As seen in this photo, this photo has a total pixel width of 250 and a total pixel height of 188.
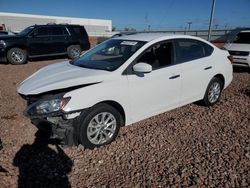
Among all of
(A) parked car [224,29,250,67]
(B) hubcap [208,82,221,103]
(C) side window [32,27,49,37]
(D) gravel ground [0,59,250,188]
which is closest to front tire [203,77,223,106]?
(B) hubcap [208,82,221,103]

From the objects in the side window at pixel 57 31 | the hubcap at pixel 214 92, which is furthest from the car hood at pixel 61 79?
the side window at pixel 57 31

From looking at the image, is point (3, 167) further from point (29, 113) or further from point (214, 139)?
point (214, 139)

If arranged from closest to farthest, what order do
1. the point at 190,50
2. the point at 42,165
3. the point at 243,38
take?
the point at 42,165, the point at 190,50, the point at 243,38

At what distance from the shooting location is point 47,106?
319 cm

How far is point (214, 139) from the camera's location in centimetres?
386

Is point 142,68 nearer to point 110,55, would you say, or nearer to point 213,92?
point 110,55

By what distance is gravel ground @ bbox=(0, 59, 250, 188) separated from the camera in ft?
9.41

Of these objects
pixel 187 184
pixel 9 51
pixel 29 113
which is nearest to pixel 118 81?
pixel 29 113

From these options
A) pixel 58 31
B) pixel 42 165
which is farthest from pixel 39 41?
pixel 42 165

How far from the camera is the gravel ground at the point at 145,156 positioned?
287cm

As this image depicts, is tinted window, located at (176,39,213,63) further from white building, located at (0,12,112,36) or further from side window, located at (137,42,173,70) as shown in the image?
white building, located at (0,12,112,36)

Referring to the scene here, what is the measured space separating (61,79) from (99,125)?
2.95 feet

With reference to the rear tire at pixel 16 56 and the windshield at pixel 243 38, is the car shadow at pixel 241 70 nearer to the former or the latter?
the windshield at pixel 243 38

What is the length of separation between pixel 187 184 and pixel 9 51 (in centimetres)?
1064
